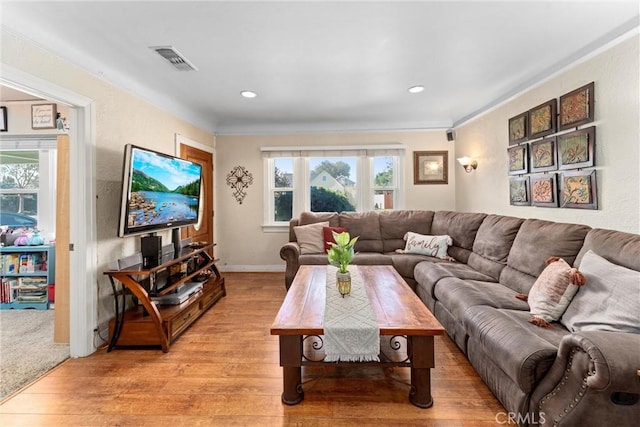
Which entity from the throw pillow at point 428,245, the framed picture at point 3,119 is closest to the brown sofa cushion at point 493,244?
the throw pillow at point 428,245

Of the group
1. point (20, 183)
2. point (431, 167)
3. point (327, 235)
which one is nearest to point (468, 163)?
point (431, 167)

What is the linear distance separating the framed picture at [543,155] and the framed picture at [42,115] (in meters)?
5.16

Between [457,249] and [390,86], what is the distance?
2.11 meters

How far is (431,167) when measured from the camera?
185 inches

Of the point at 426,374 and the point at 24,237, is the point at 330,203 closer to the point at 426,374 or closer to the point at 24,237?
the point at 426,374

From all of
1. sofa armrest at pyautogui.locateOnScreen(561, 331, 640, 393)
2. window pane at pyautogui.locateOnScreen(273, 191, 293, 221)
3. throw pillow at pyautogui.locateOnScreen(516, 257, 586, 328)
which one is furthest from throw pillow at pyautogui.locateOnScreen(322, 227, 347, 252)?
sofa armrest at pyautogui.locateOnScreen(561, 331, 640, 393)

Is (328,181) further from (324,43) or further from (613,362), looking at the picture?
(613,362)

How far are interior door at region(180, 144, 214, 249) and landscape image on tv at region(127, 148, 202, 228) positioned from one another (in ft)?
2.75

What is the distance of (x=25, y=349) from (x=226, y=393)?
1.94 m

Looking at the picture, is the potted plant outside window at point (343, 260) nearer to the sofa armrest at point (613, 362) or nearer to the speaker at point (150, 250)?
the sofa armrest at point (613, 362)

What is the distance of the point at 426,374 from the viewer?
5.60 feet

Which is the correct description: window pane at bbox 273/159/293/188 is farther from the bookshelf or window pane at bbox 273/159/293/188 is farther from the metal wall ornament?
the bookshelf

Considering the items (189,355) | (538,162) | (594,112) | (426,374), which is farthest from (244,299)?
(594,112)

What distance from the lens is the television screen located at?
7.82 feet
